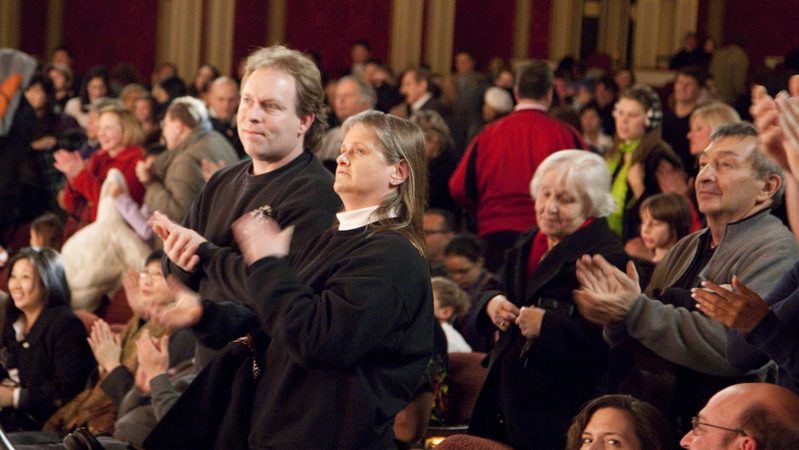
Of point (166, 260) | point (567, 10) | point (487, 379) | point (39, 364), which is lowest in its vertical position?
point (39, 364)

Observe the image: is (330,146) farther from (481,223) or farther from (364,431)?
(364,431)

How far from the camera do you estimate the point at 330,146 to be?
21.9ft

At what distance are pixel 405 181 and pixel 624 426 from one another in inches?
31.1

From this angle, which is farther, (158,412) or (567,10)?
(567,10)

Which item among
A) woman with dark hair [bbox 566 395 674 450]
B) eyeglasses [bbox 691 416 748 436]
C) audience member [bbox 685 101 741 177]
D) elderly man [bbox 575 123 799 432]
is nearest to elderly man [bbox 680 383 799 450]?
eyeglasses [bbox 691 416 748 436]

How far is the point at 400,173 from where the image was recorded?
293cm

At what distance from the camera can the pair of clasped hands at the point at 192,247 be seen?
106 inches

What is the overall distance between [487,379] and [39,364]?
7.19 feet

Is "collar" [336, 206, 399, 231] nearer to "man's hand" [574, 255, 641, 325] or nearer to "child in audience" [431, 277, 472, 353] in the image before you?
"man's hand" [574, 255, 641, 325]

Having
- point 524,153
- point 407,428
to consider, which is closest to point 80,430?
point 407,428

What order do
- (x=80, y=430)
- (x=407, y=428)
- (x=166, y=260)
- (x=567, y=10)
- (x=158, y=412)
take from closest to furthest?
(x=166, y=260) → (x=80, y=430) → (x=407, y=428) → (x=158, y=412) → (x=567, y=10)

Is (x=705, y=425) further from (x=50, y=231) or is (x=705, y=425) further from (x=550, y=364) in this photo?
(x=50, y=231)

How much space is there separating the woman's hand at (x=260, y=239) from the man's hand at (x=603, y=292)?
0.97m

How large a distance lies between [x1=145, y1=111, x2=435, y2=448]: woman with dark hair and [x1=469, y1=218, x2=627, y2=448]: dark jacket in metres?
0.88
